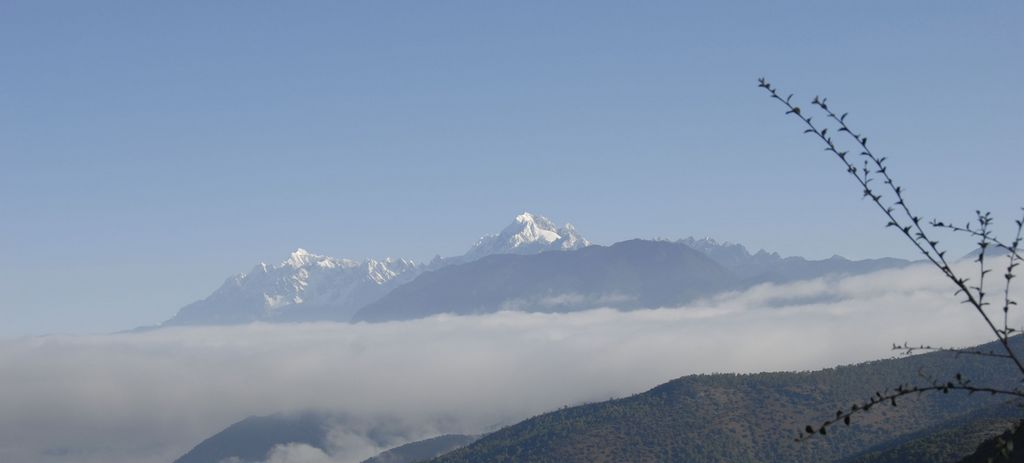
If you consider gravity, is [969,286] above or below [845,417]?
above

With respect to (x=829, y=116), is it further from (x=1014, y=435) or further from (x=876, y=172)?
(x=1014, y=435)

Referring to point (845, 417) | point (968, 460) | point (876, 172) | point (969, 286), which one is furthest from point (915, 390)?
point (968, 460)

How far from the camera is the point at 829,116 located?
1806cm

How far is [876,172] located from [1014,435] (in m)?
4.32

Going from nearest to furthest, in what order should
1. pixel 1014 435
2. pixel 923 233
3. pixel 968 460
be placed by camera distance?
pixel 1014 435, pixel 923 233, pixel 968 460

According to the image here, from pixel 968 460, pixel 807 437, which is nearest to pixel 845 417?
pixel 807 437

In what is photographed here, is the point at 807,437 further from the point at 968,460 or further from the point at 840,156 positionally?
the point at 968,460

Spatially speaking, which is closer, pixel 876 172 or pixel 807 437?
pixel 807 437

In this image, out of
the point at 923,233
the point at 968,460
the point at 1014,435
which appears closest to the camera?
the point at 1014,435

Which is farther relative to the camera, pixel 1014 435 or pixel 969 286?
pixel 969 286

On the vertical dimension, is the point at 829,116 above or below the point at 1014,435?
above

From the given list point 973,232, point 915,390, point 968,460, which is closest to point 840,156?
point 973,232

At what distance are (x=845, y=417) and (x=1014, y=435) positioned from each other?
7.64 ft

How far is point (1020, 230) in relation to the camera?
1708 centimetres
